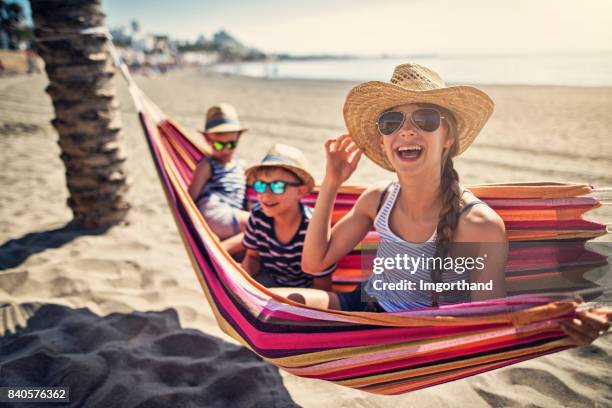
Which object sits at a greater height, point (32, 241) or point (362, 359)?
point (362, 359)

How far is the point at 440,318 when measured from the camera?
1.09 m

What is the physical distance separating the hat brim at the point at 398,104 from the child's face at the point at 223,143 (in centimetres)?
137

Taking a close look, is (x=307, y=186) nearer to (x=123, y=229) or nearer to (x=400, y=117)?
(x=400, y=117)

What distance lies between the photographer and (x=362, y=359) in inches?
47.3

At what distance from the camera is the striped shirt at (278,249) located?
181 cm

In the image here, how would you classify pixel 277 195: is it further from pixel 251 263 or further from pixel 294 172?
pixel 251 263

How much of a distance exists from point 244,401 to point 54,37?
9.07 ft

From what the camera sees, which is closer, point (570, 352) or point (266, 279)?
point (570, 352)

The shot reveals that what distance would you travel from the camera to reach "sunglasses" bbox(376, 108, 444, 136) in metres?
1.23

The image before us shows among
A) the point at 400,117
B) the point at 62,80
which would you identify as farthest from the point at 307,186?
the point at 62,80

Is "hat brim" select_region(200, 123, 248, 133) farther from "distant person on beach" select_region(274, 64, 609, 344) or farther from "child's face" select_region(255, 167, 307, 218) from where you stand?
"distant person on beach" select_region(274, 64, 609, 344)

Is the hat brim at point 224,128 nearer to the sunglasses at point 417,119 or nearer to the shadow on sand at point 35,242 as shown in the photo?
the shadow on sand at point 35,242

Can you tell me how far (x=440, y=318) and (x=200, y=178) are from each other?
80.6 inches

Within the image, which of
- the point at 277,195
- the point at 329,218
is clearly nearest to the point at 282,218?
the point at 277,195
